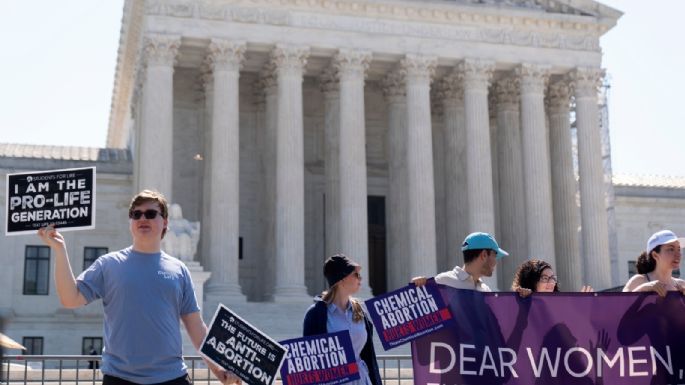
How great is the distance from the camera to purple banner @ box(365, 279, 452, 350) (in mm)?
10945

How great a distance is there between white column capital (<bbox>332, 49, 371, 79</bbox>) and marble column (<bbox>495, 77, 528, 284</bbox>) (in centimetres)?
879

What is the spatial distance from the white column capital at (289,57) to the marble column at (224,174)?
1638 mm

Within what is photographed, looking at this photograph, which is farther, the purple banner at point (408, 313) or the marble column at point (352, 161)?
the marble column at point (352, 161)

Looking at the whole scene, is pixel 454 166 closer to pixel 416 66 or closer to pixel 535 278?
pixel 416 66

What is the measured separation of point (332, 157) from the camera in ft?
155

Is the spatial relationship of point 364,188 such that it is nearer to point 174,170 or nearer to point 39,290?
point 174,170

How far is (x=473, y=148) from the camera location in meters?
46.8

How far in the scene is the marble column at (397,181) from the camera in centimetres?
4753

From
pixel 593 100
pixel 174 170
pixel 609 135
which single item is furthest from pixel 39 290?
pixel 609 135

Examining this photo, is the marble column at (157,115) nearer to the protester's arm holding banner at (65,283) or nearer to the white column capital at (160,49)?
the white column capital at (160,49)

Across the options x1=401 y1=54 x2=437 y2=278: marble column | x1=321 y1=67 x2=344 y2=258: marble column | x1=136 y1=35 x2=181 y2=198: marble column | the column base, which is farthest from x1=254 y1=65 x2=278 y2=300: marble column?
x1=401 y1=54 x2=437 y2=278: marble column

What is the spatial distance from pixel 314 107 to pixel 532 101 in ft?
38.6

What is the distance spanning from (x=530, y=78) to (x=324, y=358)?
40.3 meters

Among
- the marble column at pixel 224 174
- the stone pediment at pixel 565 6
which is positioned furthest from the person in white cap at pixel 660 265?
the stone pediment at pixel 565 6
